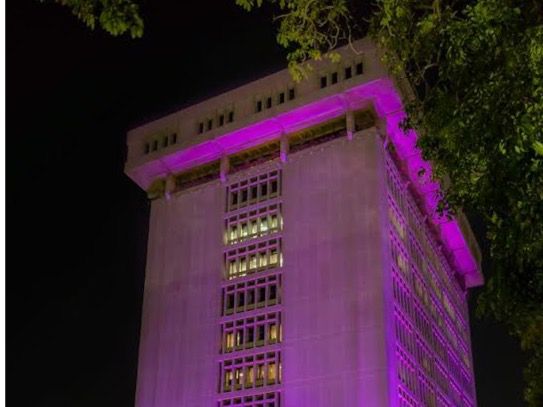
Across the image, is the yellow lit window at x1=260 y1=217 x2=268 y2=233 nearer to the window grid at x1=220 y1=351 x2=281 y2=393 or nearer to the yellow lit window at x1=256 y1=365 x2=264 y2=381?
the window grid at x1=220 y1=351 x2=281 y2=393

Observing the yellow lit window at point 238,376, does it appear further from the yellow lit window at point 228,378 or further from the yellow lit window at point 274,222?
the yellow lit window at point 274,222

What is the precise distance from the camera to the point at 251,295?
200ft

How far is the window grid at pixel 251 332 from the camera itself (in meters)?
57.8

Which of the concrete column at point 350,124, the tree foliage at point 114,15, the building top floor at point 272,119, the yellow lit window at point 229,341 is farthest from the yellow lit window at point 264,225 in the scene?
the tree foliage at point 114,15

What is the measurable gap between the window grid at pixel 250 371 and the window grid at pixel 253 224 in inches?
401

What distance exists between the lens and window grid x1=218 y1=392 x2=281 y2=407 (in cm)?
5512

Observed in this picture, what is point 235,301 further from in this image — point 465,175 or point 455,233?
point 465,175

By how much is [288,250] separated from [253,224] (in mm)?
5121

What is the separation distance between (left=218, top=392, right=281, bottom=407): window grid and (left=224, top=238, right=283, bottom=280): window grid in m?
9.89

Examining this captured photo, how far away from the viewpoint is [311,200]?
61031mm

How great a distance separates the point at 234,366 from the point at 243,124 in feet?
65.1

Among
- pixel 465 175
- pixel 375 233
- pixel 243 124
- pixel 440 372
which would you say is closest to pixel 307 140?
pixel 243 124

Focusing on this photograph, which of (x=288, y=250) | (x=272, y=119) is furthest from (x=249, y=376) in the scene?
(x=272, y=119)

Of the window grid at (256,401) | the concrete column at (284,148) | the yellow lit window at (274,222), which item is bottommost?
the window grid at (256,401)
